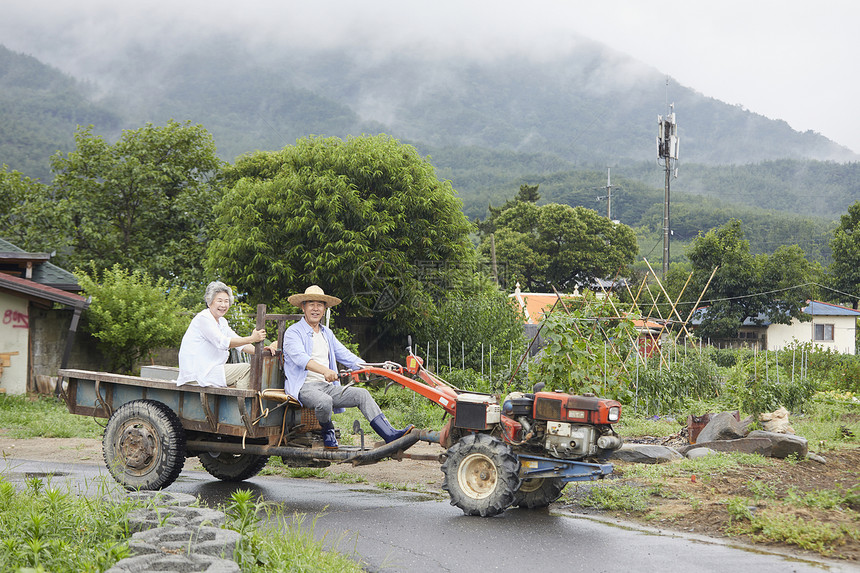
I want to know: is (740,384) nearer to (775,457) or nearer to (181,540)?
(775,457)

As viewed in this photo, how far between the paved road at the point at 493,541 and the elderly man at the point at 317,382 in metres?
0.79

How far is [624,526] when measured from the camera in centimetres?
760

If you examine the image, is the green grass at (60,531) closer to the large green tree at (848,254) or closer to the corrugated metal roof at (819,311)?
the corrugated metal roof at (819,311)

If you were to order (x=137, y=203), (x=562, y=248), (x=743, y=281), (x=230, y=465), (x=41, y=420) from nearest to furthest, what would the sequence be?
(x=230, y=465) < (x=41, y=420) < (x=137, y=203) < (x=743, y=281) < (x=562, y=248)

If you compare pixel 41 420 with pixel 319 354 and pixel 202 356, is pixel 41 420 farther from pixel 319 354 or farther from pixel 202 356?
pixel 319 354

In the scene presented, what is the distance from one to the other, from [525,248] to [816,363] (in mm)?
35316

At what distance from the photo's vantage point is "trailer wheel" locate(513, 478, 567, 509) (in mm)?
8281

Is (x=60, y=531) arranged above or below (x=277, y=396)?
below

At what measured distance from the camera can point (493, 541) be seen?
696 centimetres

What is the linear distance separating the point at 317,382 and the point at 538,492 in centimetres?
258

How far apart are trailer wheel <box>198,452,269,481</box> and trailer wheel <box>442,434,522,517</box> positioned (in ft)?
9.28

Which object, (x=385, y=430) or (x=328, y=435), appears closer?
(x=385, y=430)

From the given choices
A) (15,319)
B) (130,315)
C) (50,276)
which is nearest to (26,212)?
(50,276)

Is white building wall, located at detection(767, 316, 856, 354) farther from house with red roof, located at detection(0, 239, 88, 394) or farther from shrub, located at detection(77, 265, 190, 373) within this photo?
house with red roof, located at detection(0, 239, 88, 394)
